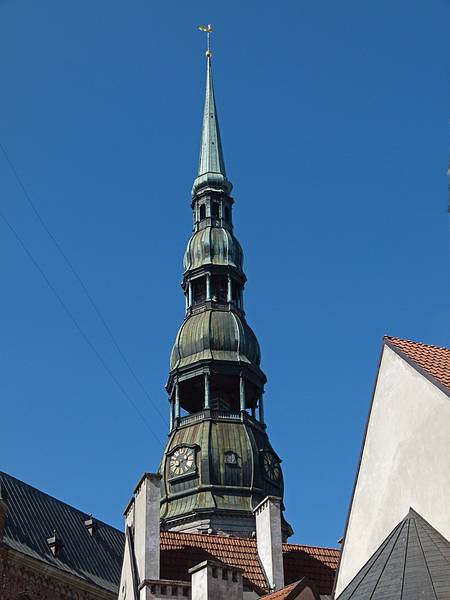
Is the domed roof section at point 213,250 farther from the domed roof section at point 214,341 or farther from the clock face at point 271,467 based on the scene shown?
the clock face at point 271,467

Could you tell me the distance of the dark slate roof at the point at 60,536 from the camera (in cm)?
4625

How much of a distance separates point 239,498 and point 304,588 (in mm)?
29138

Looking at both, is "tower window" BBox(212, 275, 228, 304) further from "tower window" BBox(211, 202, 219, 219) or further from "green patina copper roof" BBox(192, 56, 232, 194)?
"green patina copper roof" BBox(192, 56, 232, 194)

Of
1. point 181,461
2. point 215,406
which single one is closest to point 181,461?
point 181,461

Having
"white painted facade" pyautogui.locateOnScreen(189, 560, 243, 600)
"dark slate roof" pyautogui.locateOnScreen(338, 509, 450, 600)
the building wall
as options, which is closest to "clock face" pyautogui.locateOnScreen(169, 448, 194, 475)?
the building wall

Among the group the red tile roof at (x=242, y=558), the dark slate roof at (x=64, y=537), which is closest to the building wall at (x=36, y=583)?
the dark slate roof at (x=64, y=537)

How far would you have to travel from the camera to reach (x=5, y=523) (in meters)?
45.2

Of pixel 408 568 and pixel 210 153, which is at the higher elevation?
pixel 210 153

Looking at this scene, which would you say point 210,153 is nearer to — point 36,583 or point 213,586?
point 36,583

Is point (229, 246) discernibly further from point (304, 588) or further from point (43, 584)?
point (304, 588)

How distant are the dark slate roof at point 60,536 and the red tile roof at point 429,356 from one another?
28014 millimetres

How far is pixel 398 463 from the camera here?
1911cm

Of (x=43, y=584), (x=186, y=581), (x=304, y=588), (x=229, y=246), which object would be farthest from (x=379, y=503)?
(x=229, y=246)

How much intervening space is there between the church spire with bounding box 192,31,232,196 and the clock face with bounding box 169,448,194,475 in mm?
16445
